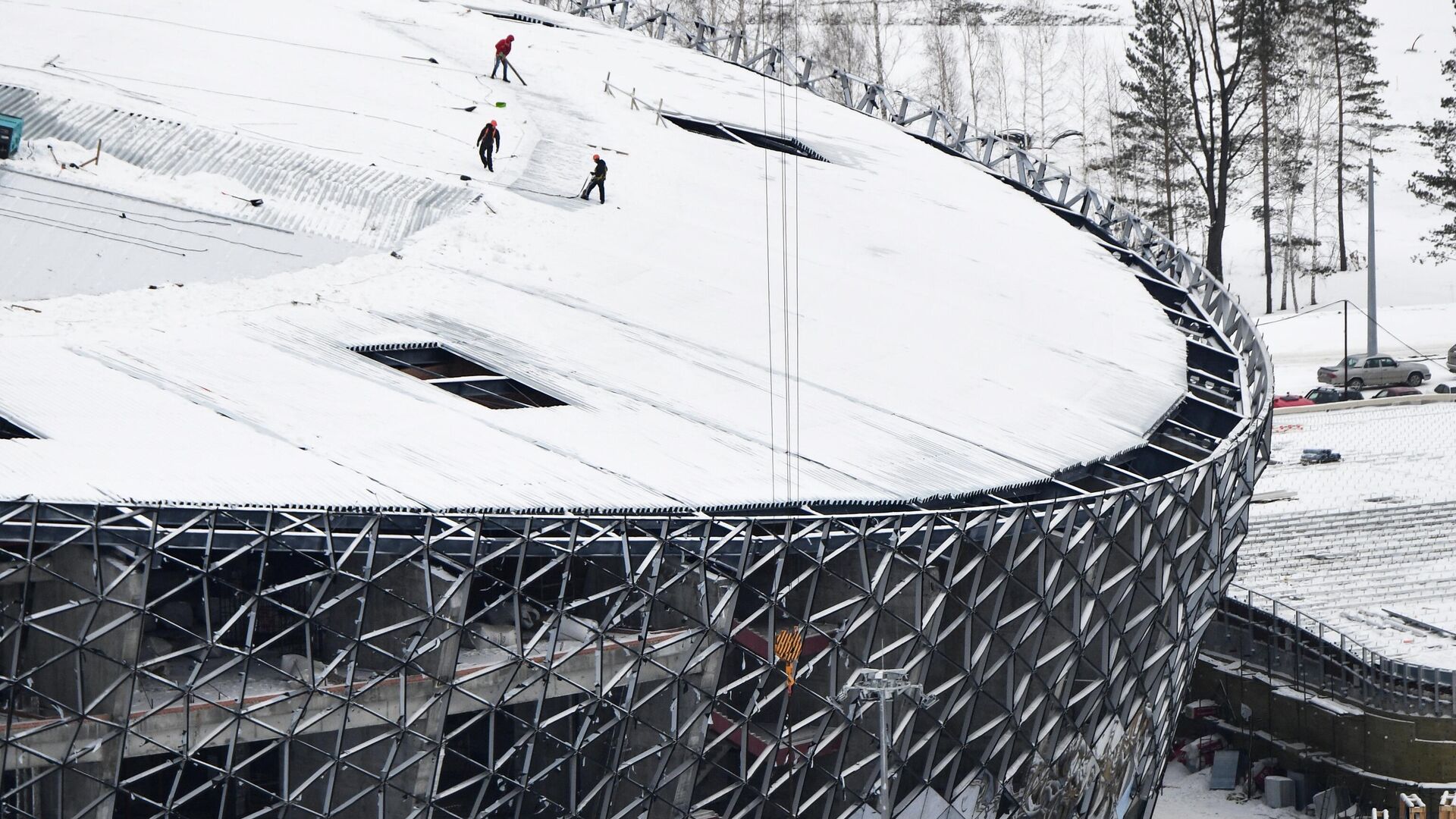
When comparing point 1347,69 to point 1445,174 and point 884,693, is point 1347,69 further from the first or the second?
point 884,693

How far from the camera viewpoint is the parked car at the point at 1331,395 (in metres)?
60.6

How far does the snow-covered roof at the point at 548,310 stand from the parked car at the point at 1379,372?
21055 millimetres

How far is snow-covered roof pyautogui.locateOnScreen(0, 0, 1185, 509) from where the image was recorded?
24.2 m

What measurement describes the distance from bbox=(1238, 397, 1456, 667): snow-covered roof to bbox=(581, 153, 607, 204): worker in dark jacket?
19339 millimetres

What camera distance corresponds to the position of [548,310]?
31266 mm

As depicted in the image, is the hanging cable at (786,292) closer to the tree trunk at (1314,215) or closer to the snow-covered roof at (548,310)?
the snow-covered roof at (548,310)

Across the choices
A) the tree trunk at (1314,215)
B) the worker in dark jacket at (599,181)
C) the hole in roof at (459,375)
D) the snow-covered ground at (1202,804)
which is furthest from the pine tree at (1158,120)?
the hole in roof at (459,375)

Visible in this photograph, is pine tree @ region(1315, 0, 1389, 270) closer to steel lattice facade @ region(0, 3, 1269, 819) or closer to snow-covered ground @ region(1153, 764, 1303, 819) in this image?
snow-covered ground @ region(1153, 764, 1303, 819)

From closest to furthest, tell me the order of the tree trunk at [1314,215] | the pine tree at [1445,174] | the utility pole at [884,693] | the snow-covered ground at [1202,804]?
the utility pole at [884,693] → the snow-covered ground at [1202,804] → the pine tree at [1445,174] → the tree trunk at [1314,215]

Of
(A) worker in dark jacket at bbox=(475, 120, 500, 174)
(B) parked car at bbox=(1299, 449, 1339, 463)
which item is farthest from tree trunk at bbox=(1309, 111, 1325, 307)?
(A) worker in dark jacket at bbox=(475, 120, 500, 174)

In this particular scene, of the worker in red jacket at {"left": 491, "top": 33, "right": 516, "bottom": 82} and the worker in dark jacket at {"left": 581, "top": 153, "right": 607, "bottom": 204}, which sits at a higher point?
the worker in red jacket at {"left": 491, "top": 33, "right": 516, "bottom": 82}

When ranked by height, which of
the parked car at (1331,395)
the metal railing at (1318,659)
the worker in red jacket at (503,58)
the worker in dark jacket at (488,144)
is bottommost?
the metal railing at (1318,659)

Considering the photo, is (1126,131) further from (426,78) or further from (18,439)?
(18,439)

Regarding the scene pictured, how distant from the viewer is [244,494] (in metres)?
21.7
